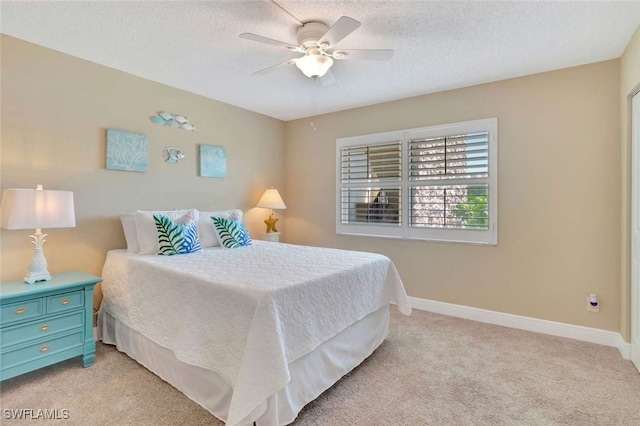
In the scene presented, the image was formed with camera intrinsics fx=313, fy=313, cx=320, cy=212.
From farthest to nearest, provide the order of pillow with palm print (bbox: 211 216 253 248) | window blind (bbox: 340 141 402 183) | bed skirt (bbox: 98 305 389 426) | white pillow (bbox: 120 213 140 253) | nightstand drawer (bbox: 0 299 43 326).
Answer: window blind (bbox: 340 141 402 183), pillow with palm print (bbox: 211 216 253 248), white pillow (bbox: 120 213 140 253), nightstand drawer (bbox: 0 299 43 326), bed skirt (bbox: 98 305 389 426)

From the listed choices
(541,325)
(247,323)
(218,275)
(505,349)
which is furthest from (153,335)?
(541,325)

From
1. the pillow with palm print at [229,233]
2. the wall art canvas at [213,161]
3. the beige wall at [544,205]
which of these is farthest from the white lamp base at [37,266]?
the beige wall at [544,205]

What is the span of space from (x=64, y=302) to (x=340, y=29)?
8.78 feet

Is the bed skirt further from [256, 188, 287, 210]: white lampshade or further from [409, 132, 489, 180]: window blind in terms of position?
[256, 188, 287, 210]: white lampshade

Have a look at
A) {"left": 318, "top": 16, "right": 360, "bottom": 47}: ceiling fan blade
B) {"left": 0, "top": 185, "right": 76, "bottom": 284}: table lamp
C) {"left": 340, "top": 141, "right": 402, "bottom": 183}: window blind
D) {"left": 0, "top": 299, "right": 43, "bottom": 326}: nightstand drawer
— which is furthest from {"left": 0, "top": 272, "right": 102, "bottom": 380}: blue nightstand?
{"left": 340, "top": 141, "right": 402, "bottom": 183}: window blind

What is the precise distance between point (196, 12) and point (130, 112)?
4.92 feet

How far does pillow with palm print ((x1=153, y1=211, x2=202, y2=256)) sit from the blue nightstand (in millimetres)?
547

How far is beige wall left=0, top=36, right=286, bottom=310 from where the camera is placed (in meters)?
2.44

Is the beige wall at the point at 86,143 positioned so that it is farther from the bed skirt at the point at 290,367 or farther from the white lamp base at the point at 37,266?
the bed skirt at the point at 290,367

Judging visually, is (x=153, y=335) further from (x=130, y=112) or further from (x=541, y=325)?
(x=541, y=325)

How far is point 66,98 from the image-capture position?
8.82ft

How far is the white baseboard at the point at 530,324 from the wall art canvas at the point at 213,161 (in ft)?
9.27

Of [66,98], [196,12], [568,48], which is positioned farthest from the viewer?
[66,98]

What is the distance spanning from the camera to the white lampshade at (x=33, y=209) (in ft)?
6.93
